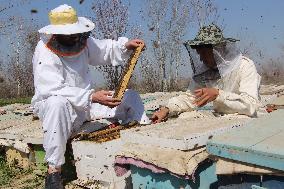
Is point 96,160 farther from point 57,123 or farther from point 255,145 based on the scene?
point 255,145

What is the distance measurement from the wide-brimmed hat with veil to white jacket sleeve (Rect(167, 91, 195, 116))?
123 centimetres

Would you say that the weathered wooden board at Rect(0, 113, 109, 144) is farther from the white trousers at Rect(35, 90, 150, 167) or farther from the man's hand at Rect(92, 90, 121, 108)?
the man's hand at Rect(92, 90, 121, 108)

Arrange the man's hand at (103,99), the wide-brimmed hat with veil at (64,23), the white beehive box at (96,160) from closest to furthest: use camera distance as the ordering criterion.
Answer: the white beehive box at (96,160), the man's hand at (103,99), the wide-brimmed hat with veil at (64,23)

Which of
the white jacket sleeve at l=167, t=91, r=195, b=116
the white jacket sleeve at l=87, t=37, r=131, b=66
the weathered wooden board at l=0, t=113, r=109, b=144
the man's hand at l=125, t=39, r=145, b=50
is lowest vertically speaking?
the weathered wooden board at l=0, t=113, r=109, b=144

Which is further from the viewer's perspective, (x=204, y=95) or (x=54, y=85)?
(x=54, y=85)

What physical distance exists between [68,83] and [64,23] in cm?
64

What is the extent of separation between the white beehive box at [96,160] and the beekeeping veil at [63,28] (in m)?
1.07

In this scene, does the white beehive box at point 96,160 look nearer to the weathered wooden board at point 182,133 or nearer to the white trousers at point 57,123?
the white trousers at point 57,123

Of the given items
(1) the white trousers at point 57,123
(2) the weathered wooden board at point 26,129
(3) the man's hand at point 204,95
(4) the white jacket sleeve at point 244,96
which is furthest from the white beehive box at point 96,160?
(4) the white jacket sleeve at point 244,96

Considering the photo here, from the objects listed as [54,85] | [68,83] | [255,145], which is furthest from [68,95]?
[255,145]

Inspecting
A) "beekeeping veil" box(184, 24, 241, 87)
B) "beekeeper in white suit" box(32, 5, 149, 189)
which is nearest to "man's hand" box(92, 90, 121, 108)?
"beekeeper in white suit" box(32, 5, 149, 189)

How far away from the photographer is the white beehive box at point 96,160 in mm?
3689

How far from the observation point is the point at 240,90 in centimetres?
405

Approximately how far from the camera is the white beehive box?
369cm
